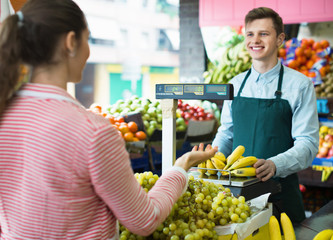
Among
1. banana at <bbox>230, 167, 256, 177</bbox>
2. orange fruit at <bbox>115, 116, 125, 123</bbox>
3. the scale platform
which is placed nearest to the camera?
the scale platform

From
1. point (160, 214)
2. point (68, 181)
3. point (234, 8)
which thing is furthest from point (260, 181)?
point (234, 8)

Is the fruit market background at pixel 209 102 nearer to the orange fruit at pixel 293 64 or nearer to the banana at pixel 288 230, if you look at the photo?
the orange fruit at pixel 293 64

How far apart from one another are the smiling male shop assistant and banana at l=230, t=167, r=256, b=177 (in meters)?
0.37

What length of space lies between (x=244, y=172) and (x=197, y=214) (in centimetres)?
59

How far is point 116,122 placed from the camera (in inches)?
143

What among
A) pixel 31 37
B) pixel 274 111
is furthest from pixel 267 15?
pixel 31 37

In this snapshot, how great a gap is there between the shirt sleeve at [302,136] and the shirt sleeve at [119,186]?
1.24 m

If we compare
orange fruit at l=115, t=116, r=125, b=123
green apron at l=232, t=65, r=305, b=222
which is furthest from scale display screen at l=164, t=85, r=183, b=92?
orange fruit at l=115, t=116, r=125, b=123

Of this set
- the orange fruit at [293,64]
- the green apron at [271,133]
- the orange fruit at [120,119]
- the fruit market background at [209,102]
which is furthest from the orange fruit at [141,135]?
the orange fruit at [293,64]

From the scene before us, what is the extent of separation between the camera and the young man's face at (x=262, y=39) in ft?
7.64

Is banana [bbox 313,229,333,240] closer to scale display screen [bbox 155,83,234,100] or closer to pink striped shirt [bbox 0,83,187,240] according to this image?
scale display screen [bbox 155,83,234,100]

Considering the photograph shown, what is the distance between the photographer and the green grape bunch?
1.18 metres

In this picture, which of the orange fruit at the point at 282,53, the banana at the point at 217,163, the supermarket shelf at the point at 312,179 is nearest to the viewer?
the banana at the point at 217,163

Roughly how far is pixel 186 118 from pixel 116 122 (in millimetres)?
884
